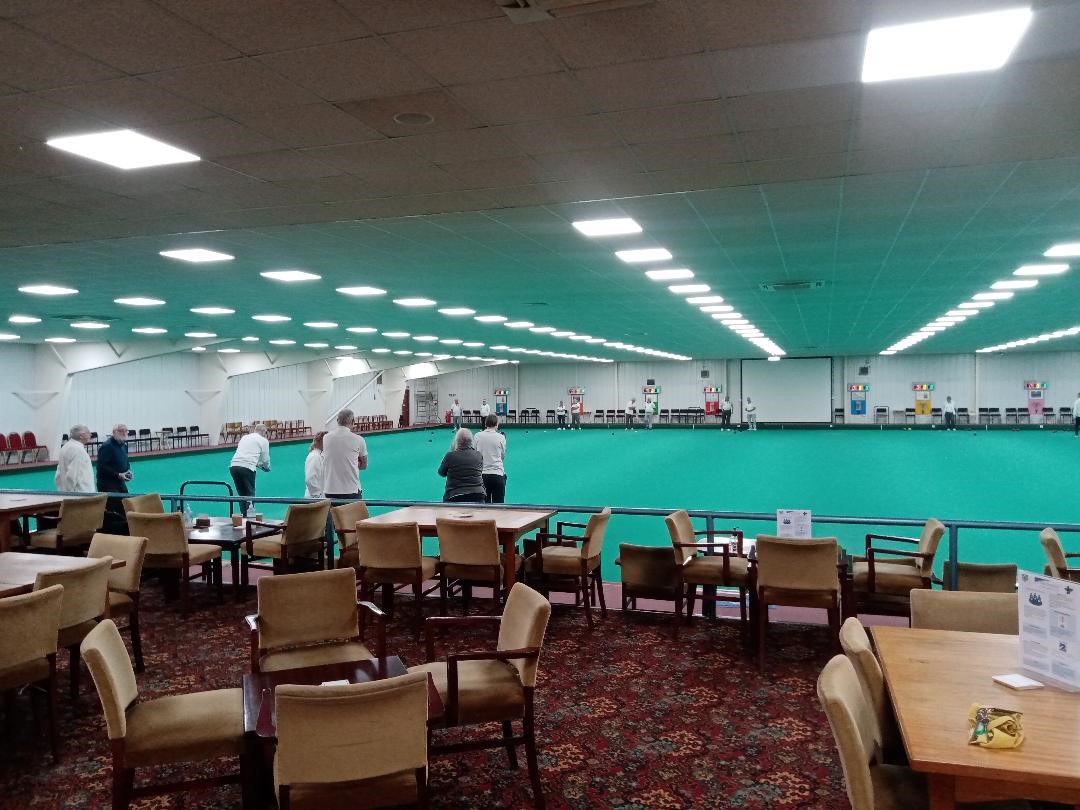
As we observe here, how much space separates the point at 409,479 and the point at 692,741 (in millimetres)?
14420

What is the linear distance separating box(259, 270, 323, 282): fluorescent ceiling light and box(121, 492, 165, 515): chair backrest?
3.74 m

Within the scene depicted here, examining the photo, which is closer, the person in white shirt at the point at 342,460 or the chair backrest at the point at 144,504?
the chair backrest at the point at 144,504

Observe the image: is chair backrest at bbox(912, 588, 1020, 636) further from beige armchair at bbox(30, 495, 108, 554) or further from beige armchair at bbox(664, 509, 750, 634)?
beige armchair at bbox(30, 495, 108, 554)

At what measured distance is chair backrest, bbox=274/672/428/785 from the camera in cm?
262

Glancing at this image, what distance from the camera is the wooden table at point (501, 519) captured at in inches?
242

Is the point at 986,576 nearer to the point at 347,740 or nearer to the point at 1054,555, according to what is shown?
the point at 1054,555

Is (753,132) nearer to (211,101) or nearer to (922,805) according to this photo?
(211,101)

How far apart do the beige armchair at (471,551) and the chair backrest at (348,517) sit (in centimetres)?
122

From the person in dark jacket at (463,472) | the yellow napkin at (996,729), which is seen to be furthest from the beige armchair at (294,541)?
the yellow napkin at (996,729)

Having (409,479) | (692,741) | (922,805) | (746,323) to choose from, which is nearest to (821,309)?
(746,323)

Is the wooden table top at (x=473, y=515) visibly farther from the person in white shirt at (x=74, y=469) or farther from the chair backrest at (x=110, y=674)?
the person in white shirt at (x=74, y=469)

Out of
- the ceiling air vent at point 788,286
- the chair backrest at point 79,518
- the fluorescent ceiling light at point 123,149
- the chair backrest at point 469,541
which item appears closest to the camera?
the fluorescent ceiling light at point 123,149

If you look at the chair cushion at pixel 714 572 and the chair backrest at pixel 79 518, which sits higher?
the chair backrest at pixel 79 518

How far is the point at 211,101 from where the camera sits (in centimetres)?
382
